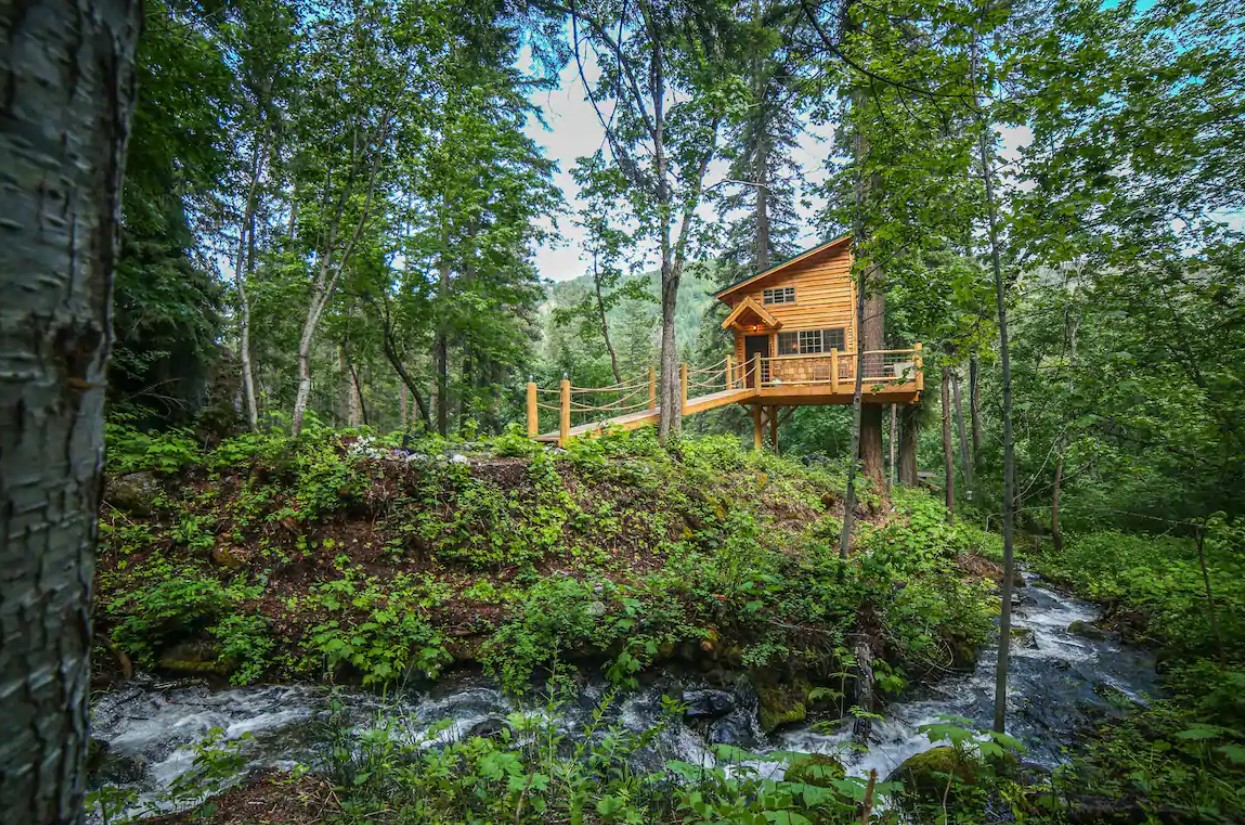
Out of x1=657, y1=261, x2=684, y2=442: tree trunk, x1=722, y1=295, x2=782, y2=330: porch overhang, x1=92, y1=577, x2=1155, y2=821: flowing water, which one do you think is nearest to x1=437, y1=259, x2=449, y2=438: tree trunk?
x1=657, y1=261, x2=684, y2=442: tree trunk

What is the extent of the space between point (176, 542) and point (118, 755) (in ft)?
8.27

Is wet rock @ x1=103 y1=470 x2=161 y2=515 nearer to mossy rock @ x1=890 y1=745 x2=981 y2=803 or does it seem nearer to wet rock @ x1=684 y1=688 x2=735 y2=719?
wet rock @ x1=684 y1=688 x2=735 y2=719

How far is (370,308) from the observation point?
10.7 metres

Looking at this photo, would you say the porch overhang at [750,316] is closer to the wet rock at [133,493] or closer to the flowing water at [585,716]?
the flowing water at [585,716]

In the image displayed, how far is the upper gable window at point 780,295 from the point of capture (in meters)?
15.9

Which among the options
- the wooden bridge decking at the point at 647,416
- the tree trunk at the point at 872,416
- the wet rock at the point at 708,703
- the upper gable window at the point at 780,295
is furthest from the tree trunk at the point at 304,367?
the upper gable window at the point at 780,295

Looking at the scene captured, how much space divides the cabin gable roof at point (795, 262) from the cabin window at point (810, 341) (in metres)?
1.89

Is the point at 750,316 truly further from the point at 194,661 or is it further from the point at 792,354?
the point at 194,661

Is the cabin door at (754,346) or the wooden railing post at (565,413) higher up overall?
the cabin door at (754,346)

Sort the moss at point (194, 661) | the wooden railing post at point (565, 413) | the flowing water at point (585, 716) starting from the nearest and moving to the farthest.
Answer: the flowing water at point (585, 716) → the moss at point (194, 661) → the wooden railing post at point (565, 413)

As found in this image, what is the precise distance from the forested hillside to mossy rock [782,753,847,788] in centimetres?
4

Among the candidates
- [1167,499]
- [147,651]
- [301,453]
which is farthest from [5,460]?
[1167,499]

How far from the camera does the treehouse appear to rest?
40.3ft

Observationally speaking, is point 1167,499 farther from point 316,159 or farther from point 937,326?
point 316,159
